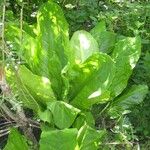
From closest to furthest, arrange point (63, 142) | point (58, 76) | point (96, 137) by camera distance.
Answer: point (63, 142)
point (96, 137)
point (58, 76)

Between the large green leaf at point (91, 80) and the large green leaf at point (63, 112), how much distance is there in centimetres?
16

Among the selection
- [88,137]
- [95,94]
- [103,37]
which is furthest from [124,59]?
[88,137]

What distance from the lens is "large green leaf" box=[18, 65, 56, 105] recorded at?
2.95m

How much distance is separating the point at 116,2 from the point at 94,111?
3.53ft

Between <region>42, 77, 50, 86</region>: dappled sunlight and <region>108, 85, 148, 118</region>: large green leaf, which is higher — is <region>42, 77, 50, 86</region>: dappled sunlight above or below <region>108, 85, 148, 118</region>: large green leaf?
above

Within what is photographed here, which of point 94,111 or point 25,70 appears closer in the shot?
point 25,70

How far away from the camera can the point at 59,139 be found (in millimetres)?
2684

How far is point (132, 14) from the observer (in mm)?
3598

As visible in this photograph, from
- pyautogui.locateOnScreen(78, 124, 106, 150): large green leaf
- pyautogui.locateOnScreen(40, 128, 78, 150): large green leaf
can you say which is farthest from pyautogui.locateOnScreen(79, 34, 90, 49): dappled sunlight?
pyautogui.locateOnScreen(40, 128, 78, 150): large green leaf

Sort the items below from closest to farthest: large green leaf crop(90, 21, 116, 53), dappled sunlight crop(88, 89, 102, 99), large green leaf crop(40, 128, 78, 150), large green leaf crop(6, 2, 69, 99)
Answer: large green leaf crop(40, 128, 78, 150)
dappled sunlight crop(88, 89, 102, 99)
large green leaf crop(6, 2, 69, 99)
large green leaf crop(90, 21, 116, 53)

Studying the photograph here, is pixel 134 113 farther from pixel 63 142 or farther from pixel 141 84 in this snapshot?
pixel 63 142

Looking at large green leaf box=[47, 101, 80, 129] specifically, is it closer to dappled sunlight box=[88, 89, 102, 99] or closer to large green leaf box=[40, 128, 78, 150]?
dappled sunlight box=[88, 89, 102, 99]

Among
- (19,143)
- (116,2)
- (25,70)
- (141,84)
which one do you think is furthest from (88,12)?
(19,143)

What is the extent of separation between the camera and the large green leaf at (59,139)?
8.70 ft
